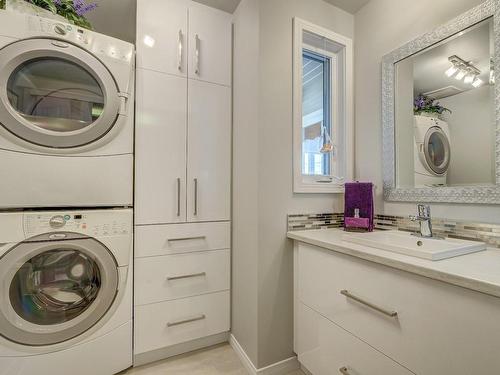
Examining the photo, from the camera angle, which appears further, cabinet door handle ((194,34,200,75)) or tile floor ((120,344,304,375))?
cabinet door handle ((194,34,200,75))

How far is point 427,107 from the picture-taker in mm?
1229

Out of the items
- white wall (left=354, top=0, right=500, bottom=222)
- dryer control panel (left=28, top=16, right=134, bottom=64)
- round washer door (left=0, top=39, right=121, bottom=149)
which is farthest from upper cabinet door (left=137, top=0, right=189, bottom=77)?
white wall (left=354, top=0, right=500, bottom=222)

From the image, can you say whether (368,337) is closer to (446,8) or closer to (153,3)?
(446,8)

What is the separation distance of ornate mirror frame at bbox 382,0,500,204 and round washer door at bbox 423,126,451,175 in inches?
4.5

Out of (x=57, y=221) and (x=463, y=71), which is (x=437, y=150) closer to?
(x=463, y=71)

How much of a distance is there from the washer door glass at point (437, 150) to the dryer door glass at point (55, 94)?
1.81 meters

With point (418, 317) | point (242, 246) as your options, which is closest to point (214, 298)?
point (242, 246)

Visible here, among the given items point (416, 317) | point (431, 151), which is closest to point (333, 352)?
point (416, 317)

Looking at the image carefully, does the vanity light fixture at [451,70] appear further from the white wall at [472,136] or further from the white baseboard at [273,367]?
the white baseboard at [273,367]

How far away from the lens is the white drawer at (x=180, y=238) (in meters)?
1.37

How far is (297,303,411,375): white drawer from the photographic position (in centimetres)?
86

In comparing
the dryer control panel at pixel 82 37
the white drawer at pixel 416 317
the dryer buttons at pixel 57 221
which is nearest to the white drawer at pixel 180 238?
A: the dryer buttons at pixel 57 221

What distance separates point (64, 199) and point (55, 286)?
45 centimetres

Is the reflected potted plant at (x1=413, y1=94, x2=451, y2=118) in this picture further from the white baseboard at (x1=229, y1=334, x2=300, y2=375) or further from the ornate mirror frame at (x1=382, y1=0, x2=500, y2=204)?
the white baseboard at (x1=229, y1=334, x2=300, y2=375)
